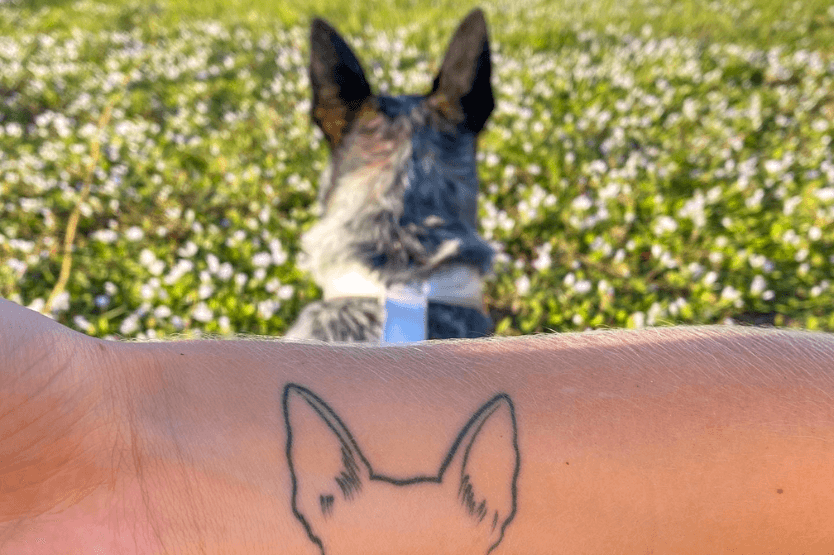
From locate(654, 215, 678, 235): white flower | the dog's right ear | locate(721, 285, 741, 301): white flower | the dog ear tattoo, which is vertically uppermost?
the dog's right ear

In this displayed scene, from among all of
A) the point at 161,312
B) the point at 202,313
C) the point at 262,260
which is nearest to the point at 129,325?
the point at 161,312

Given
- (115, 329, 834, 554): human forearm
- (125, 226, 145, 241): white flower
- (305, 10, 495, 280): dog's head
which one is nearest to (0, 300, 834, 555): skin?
(115, 329, 834, 554): human forearm

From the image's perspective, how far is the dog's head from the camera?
2.62 m

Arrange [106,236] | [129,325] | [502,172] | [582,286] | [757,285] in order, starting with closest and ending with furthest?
1. [129,325]
2. [757,285]
3. [582,286]
4. [106,236]
5. [502,172]

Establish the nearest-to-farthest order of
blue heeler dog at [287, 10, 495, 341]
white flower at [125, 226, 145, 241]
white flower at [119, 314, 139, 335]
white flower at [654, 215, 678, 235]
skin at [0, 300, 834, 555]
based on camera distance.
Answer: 1. skin at [0, 300, 834, 555]
2. blue heeler dog at [287, 10, 495, 341]
3. white flower at [119, 314, 139, 335]
4. white flower at [125, 226, 145, 241]
5. white flower at [654, 215, 678, 235]

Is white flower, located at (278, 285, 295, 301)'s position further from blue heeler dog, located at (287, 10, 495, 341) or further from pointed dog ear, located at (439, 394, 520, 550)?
pointed dog ear, located at (439, 394, 520, 550)

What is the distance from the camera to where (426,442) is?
1389 millimetres

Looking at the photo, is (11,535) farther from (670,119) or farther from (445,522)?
(670,119)

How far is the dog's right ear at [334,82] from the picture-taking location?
2.67 m

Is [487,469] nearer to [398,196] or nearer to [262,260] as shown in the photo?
[398,196]

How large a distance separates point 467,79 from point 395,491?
2.45 metres

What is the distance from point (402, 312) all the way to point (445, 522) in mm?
1075

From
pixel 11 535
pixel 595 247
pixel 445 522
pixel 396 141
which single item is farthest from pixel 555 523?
pixel 595 247

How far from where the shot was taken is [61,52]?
279 inches
